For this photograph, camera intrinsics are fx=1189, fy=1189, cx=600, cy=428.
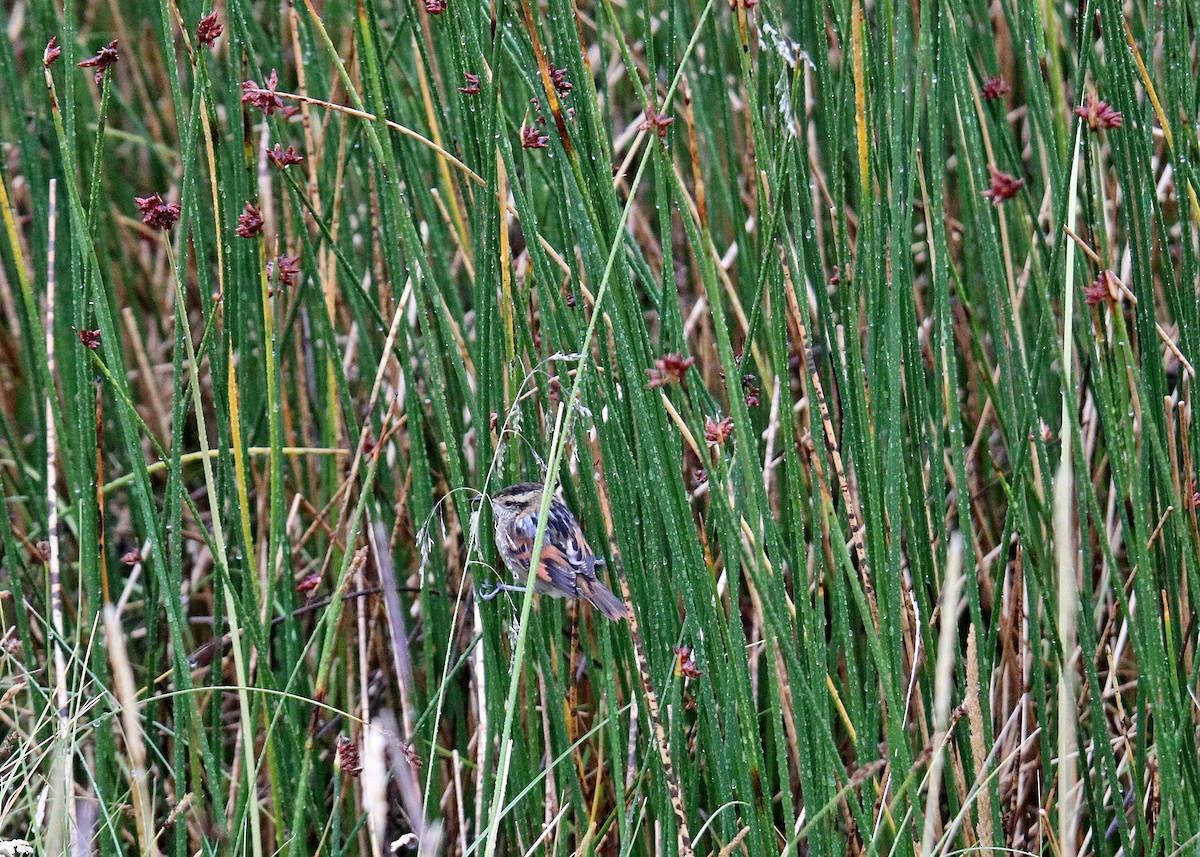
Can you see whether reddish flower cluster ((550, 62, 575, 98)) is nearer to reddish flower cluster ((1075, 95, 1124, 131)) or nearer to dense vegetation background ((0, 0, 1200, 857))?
dense vegetation background ((0, 0, 1200, 857))

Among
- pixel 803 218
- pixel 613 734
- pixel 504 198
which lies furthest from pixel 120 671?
pixel 803 218

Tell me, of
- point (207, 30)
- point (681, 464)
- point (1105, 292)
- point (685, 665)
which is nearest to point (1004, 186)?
point (1105, 292)

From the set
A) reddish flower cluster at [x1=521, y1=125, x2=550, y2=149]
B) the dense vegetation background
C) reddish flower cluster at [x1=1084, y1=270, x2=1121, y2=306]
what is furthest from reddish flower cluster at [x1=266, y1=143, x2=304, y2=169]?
reddish flower cluster at [x1=1084, y1=270, x2=1121, y2=306]

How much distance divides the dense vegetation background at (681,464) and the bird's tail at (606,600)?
1.3 inches

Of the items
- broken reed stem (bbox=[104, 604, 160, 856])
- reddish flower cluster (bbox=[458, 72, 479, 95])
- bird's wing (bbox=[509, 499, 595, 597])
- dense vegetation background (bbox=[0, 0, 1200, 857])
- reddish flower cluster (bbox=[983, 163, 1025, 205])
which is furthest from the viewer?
bird's wing (bbox=[509, 499, 595, 597])

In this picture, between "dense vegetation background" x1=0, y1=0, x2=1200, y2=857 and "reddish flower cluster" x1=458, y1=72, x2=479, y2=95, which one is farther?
"reddish flower cluster" x1=458, y1=72, x2=479, y2=95

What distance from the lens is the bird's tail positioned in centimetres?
156

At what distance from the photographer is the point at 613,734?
150cm

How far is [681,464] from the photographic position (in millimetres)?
1432

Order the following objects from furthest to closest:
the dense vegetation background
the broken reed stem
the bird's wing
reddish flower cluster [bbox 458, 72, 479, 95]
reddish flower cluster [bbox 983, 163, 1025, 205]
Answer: the bird's wing → reddish flower cluster [bbox 458, 72, 479, 95] → the dense vegetation background → reddish flower cluster [bbox 983, 163, 1025, 205] → the broken reed stem

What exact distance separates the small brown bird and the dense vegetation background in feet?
0.15

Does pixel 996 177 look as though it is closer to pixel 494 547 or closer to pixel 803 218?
pixel 803 218

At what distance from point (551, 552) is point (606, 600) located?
16 cm

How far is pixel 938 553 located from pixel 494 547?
0.64 m
